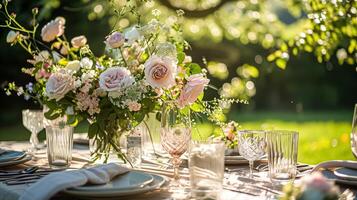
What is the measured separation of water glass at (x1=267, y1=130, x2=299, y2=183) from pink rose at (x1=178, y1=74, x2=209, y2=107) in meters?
0.37

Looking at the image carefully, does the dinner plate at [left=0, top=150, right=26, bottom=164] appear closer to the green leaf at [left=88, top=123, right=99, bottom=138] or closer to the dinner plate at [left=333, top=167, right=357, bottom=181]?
the green leaf at [left=88, top=123, right=99, bottom=138]

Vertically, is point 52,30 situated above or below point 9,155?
above

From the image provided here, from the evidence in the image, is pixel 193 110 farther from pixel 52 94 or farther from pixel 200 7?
pixel 200 7

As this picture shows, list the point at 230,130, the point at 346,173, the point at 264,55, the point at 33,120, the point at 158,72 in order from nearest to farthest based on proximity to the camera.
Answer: the point at 346,173 < the point at 158,72 < the point at 230,130 < the point at 33,120 < the point at 264,55

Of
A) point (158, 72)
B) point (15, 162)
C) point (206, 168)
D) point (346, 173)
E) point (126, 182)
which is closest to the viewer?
point (206, 168)

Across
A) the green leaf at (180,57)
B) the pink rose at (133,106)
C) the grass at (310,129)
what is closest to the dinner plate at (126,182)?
the pink rose at (133,106)

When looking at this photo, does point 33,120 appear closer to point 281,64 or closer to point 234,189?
point 234,189

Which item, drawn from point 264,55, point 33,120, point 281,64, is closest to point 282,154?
point 33,120

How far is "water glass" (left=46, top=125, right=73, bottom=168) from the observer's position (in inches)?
84.4

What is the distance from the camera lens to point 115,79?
2.07m

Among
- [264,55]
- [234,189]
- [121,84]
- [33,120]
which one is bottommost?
[234,189]

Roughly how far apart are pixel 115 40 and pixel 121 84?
19cm

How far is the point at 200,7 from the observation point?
6.32 m

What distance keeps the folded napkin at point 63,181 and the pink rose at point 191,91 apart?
45cm
